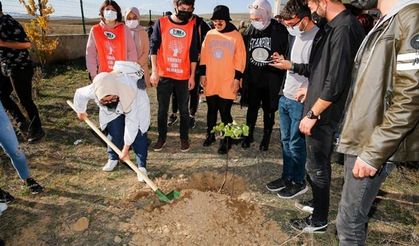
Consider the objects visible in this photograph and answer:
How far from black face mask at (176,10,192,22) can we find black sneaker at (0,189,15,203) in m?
2.79

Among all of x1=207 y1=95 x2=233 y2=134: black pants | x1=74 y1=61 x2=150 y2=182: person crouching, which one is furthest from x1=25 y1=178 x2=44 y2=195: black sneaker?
x1=207 y1=95 x2=233 y2=134: black pants

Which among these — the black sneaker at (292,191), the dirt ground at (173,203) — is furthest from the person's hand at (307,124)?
the black sneaker at (292,191)

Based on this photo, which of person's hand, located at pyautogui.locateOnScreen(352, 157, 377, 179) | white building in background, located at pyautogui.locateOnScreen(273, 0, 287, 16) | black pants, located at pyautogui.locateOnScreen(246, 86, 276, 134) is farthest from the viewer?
white building in background, located at pyautogui.locateOnScreen(273, 0, 287, 16)

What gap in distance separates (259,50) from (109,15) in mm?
1884

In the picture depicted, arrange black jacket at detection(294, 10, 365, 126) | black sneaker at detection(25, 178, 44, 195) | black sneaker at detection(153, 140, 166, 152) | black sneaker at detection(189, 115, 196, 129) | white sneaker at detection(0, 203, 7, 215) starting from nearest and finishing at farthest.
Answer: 1. black jacket at detection(294, 10, 365, 126)
2. white sneaker at detection(0, 203, 7, 215)
3. black sneaker at detection(25, 178, 44, 195)
4. black sneaker at detection(153, 140, 166, 152)
5. black sneaker at detection(189, 115, 196, 129)

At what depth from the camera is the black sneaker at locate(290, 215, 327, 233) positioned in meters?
2.81

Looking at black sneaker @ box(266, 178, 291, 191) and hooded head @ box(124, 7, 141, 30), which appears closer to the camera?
black sneaker @ box(266, 178, 291, 191)

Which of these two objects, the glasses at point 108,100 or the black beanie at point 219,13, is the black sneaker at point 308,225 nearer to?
the glasses at point 108,100

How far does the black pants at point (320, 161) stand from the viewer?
8.02ft

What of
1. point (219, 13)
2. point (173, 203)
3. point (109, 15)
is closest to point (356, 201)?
point (173, 203)

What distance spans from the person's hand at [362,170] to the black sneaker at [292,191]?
5.65 feet

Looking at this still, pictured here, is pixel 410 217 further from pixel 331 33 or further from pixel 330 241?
pixel 331 33

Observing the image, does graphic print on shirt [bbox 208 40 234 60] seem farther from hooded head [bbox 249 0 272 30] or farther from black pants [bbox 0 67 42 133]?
black pants [bbox 0 67 42 133]

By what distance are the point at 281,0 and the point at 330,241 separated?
1099cm
